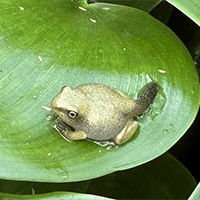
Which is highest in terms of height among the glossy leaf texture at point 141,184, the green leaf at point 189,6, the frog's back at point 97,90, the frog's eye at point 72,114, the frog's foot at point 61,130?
the green leaf at point 189,6

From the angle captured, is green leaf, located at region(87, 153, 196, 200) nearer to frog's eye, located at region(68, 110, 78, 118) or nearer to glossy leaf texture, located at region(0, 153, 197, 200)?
glossy leaf texture, located at region(0, 153, 197, 200)

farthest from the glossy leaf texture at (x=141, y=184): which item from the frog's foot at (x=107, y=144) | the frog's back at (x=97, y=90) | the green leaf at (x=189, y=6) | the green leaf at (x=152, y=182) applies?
the green leaf at (x=189, y=6)

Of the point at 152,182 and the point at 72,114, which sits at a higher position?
the point at 72,114

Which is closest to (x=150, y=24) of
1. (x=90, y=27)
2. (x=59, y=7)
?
(x=90, y=27)

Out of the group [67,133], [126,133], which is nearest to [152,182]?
[126,133]

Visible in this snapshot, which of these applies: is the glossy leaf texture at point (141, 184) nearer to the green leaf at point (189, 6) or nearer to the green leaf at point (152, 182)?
the green leaf at point (152, 182)

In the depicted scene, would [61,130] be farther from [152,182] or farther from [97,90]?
[152,182]
